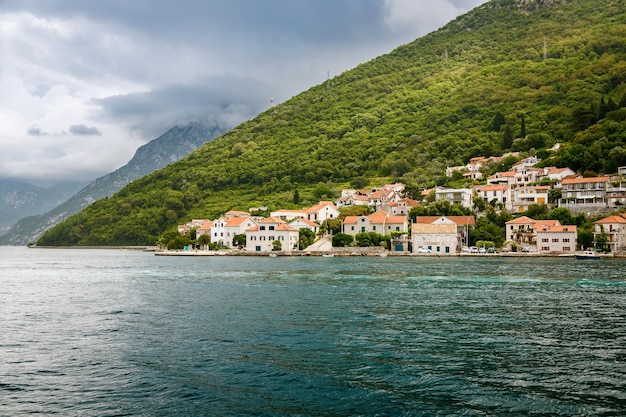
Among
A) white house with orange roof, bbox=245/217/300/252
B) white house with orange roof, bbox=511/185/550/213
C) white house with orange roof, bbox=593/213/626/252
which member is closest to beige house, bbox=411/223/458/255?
white house with orange roof, bbox=511/185/550/213

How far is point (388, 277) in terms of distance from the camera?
4025 cm

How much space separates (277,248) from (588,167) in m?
48.6

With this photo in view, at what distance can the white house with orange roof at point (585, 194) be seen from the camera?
75875mm

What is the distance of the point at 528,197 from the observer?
269 ft

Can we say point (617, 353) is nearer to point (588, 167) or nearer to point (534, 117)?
point (588, 167)

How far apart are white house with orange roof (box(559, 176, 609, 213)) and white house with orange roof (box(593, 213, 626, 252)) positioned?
29.3 ft

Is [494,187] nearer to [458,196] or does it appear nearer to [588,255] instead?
[458,196]

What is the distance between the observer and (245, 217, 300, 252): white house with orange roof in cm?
8106

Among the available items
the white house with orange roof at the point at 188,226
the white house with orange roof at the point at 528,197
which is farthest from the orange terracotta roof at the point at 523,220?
the white house with orange roof at the point at 188,226

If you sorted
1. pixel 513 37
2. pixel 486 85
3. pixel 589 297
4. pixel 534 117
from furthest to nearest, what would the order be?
1. pixel 513 37
2. pixel 486 85
3. pixel 534 117
4. pixel 589 297

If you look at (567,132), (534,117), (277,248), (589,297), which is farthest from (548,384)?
(534,117)

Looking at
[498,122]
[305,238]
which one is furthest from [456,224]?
[498,122]

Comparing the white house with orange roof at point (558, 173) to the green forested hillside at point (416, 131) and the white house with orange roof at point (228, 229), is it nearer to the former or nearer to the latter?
the green forested hillside at point (416, 131)

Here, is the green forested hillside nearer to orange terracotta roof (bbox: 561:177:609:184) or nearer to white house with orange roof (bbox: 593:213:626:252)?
orange terracotta roof (bbox: 561:177:609:184)
